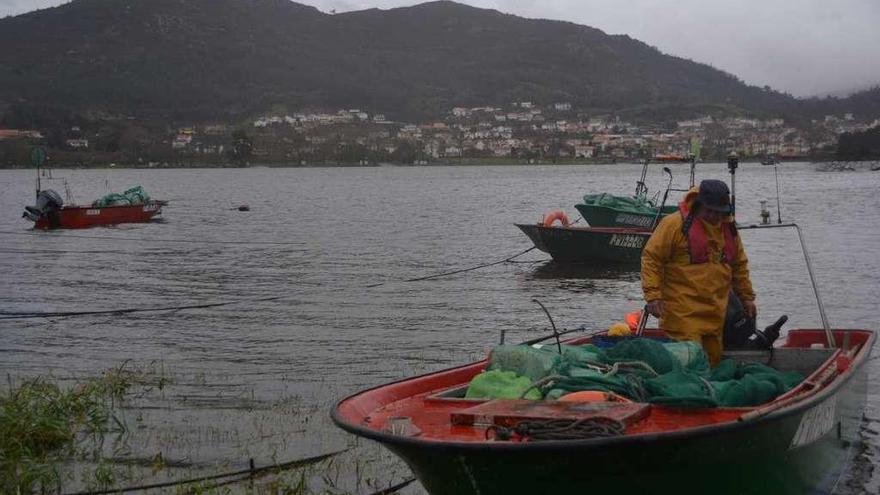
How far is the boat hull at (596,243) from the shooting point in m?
23.8

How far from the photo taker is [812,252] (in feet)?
94.5

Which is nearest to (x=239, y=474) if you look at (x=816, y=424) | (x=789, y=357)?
(x=816, y=424)

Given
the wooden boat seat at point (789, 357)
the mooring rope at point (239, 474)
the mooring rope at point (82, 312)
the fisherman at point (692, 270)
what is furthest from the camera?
the mooring rope at point (82, 312)

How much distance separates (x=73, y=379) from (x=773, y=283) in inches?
592

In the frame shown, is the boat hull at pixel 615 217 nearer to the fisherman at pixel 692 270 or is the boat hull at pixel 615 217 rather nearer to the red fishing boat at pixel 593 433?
the fisherman at pixel 692 270

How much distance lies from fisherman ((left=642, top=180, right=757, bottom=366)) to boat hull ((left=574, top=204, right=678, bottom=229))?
17.1 meters

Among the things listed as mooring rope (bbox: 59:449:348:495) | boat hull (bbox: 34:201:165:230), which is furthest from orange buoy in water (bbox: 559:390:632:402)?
boat hull (bbox: 34:201:165:230)

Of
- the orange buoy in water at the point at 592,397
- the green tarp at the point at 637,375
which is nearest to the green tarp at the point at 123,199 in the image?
the green tarp at the point at 637,375

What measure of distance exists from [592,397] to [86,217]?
116ft

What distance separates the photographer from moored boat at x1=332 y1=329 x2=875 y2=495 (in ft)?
18.2

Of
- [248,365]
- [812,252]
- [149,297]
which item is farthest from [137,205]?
[248,365]

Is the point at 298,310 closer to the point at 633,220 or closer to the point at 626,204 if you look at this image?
the point at 633,220

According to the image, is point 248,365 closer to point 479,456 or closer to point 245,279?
point 479,456

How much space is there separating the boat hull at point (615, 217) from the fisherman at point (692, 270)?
17082mm
